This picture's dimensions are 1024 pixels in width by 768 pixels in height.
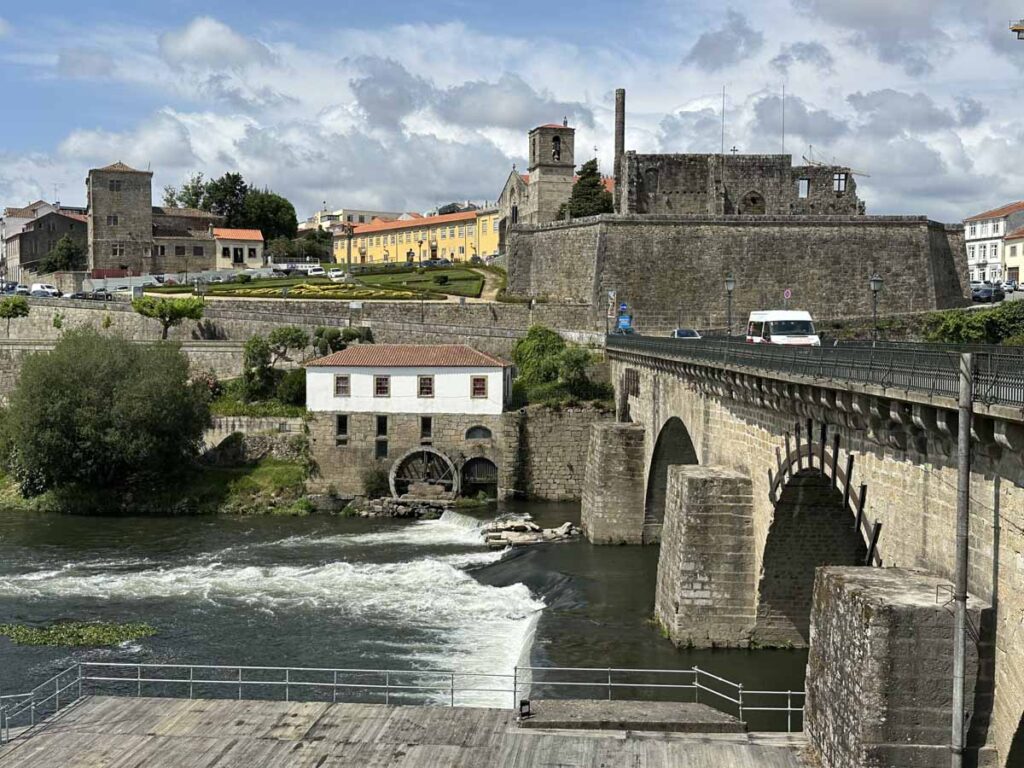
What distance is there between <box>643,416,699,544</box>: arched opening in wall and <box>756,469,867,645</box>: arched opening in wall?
37.2 ft

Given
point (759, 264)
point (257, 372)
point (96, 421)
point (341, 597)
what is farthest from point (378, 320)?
point (341, 597)

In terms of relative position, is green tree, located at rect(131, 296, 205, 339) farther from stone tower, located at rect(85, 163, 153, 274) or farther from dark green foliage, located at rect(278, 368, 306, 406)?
stone tower, located at rect(85, 163, 153, 274)

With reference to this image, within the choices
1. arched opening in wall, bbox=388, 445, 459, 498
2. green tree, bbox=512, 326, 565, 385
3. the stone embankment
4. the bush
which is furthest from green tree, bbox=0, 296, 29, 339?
the stone embankment

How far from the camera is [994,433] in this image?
13094 mm

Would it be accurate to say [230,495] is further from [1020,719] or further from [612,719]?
[1020,719]

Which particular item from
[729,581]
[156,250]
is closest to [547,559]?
[729,581]

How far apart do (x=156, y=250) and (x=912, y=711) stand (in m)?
96.7

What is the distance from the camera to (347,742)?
16344mm

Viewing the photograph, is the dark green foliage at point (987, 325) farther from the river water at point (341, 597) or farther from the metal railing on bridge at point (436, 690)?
the metal railing on bridge at point (436, 690)

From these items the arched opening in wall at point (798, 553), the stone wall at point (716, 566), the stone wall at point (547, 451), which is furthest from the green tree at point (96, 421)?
the arched opening in wall at point (798, 553)

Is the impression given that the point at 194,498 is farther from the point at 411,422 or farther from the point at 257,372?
the point at 257,372

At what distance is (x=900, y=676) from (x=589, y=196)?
229 feet

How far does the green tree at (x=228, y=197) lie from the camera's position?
4675 inches

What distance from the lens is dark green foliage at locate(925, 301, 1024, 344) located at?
154ft
